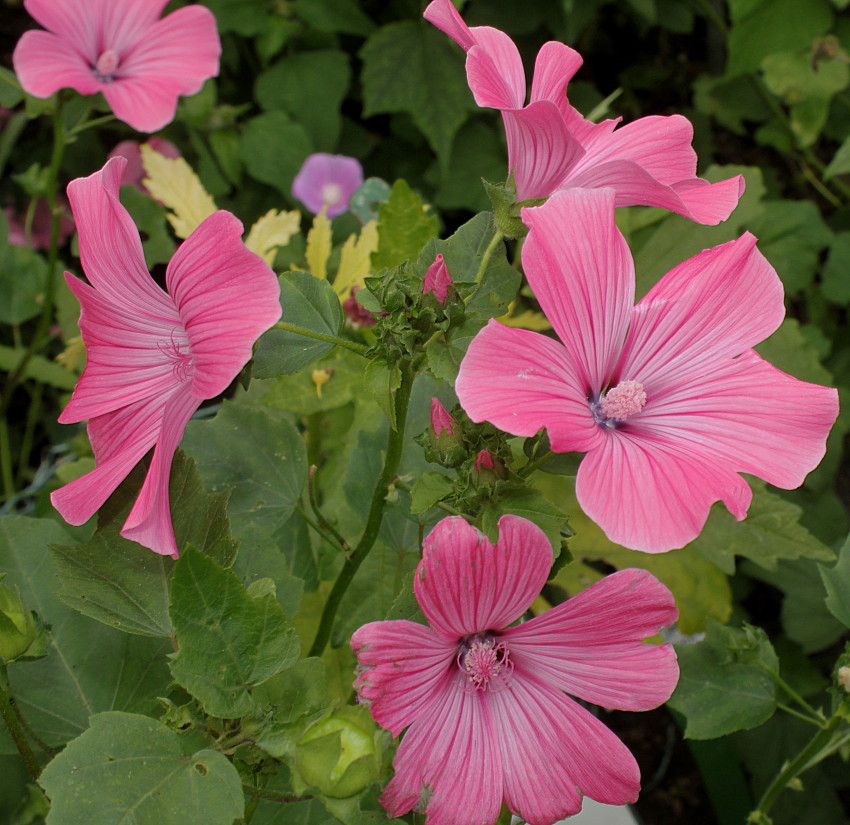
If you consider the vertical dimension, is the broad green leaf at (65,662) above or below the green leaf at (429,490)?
below

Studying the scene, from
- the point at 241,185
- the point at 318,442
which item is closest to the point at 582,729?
the point at 318,442

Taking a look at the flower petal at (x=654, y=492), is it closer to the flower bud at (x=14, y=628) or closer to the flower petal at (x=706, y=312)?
the flower petal at (x=706, y=312)

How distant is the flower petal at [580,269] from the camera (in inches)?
17.9

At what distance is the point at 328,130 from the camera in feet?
5.06

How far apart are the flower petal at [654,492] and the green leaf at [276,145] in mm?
1109

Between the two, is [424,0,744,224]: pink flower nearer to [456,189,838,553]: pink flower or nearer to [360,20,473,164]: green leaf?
[456,189,838,553]: pink flower

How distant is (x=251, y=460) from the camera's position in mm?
721

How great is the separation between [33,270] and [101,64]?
1.11 feet

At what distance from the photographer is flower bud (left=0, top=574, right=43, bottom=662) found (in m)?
0.51

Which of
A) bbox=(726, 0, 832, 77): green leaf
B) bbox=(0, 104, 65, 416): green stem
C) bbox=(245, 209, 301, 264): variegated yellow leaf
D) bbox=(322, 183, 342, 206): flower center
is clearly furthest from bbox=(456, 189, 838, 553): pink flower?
bbox=(726, 0, 832, 77): green leaf

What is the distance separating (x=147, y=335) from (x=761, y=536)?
2.08 ft

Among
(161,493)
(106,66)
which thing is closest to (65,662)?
(161,493)

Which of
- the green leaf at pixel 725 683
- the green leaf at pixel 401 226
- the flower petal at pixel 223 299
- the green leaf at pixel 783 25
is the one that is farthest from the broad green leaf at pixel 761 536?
the green leaf at pixel 783 25

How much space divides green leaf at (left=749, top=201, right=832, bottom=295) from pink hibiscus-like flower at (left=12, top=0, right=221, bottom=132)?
86cm
